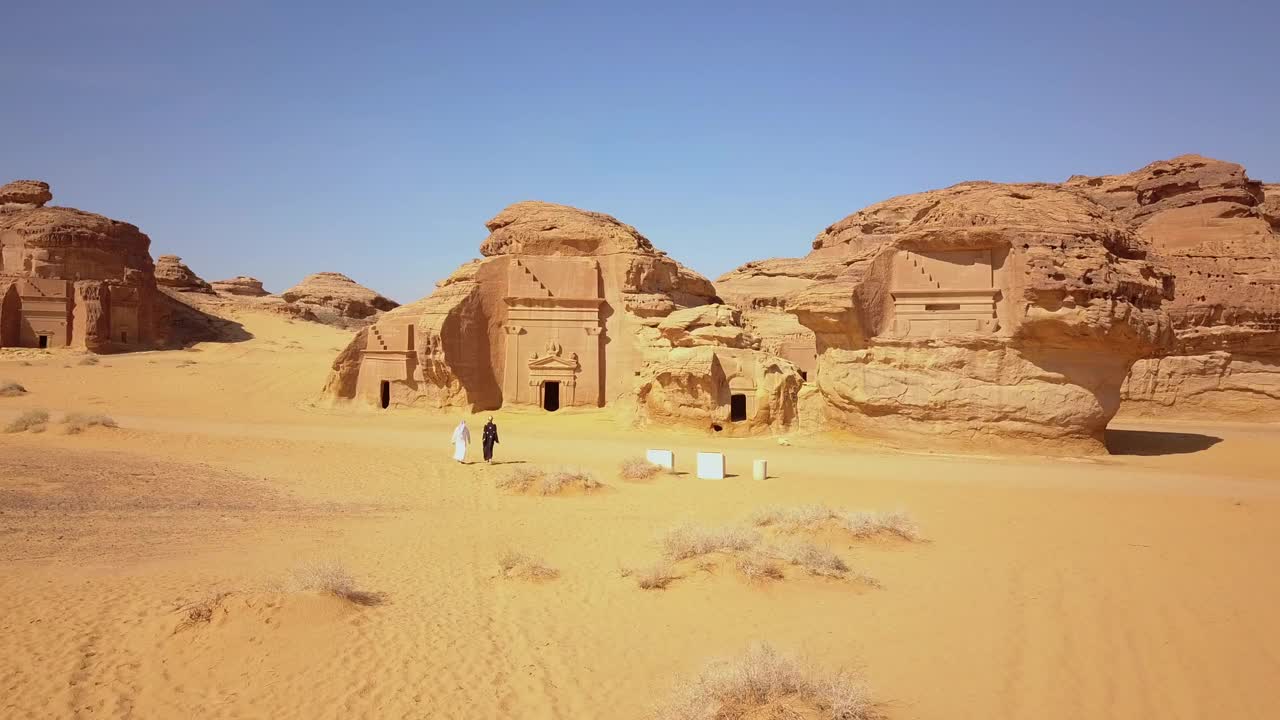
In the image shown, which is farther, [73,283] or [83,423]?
[73,283]

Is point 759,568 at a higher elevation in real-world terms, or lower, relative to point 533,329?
lower


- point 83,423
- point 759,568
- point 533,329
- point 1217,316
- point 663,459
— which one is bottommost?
point 759,568

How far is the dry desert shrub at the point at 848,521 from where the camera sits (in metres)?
11.5

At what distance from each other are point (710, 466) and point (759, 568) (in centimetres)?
783

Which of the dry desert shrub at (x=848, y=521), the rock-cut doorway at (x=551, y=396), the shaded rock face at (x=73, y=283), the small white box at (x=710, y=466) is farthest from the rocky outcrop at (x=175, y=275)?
the dry desert shrub at (x=848, y=521)

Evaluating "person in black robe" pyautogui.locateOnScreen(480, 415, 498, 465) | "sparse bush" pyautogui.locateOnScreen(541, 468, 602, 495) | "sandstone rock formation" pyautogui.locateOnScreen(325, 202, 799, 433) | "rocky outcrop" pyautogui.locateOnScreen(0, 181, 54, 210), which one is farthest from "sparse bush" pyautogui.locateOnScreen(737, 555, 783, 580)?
"rocky outcrop" pyautogui.locateOnScreen(0, 181, 54, 210)

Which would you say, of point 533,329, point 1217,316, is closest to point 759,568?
point 533,329

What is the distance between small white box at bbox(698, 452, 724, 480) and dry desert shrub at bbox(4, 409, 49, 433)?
19091mm

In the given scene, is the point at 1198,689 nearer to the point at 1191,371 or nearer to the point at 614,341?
the point at 614,341

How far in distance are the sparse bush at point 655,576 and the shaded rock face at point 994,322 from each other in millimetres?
13652

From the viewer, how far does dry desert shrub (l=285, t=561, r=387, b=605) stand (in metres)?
8.19

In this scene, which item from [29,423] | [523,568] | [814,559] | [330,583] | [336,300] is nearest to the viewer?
[330,583]

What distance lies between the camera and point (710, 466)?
17.2 metres

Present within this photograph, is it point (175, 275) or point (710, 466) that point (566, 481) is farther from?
point (175, 275)
